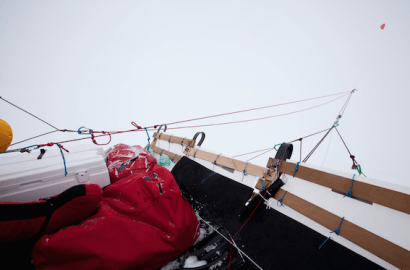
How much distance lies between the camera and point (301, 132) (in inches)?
253

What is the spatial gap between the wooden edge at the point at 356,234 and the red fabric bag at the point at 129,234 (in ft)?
3.64

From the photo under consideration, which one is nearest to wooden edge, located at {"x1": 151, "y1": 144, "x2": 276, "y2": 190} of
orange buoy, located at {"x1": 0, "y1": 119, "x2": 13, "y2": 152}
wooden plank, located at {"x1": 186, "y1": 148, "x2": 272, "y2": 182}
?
wooden plank, located at {"x1": 186, "y1": 148, "x2": 272, "y2": 182}

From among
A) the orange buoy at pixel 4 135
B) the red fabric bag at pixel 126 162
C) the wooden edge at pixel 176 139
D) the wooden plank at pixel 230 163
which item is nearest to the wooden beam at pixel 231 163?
the wooden plank at pixel 230 163

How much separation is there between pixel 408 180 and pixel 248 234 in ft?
17.2

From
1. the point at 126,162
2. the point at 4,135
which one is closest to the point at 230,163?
the point at 126,162

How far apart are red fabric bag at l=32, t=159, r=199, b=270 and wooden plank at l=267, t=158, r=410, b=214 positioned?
4.26 feet

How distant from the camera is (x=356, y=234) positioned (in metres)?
1.19

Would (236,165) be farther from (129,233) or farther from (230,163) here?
(129,233)

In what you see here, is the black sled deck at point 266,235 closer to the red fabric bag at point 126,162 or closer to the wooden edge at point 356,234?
the wooden edge at point 356,234

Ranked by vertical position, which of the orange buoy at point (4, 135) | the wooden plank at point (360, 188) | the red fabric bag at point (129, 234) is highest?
the wooden plank at point (360, 188)

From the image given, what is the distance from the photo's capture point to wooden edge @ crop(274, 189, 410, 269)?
40.1 inches

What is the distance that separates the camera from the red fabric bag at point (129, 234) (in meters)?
0.95

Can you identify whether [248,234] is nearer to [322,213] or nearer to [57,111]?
[322,213]

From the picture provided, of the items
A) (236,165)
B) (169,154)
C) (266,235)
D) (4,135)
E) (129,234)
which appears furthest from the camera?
(169,154)
